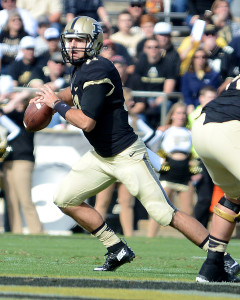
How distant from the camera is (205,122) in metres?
5.50

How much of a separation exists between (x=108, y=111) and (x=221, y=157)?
1373 millimetres

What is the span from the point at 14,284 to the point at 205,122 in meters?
1.55

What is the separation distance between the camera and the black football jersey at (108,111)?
6.37 meters

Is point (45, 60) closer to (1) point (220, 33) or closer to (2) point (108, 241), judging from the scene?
(1) point (220, 33)

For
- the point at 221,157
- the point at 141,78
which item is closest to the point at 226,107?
the point at 221,157

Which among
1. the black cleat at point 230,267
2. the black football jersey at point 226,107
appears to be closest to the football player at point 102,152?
the black cleat at point 230,267

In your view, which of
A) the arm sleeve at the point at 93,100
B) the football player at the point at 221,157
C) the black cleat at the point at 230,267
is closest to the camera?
the football player at the point at 221,157

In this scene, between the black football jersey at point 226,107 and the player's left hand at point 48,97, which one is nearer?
the black football jersey at point 226,107

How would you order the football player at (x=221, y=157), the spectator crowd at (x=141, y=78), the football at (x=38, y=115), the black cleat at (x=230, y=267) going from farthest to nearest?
the spectator crowd at (x=141, y=78), the football at (x=38, y=115), the black cleat at (x=230, y=267), the football player at (x=221, y=157)

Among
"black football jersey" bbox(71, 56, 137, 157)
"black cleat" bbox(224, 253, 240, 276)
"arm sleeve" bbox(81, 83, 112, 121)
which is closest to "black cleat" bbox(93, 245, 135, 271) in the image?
"black football jersey" bbox(71, 56, 137, 157)

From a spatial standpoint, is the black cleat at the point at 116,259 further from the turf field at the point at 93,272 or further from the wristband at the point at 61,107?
the wristband at the point at 61,107

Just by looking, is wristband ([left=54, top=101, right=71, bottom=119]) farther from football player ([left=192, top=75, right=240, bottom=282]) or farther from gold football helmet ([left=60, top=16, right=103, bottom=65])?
football player ([left=192, top=75, right=240, bottom=282])

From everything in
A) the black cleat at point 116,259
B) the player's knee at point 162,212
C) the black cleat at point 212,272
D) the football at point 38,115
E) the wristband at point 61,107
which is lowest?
the black cleat at point 116,259

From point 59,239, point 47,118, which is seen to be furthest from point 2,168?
point 47,118
